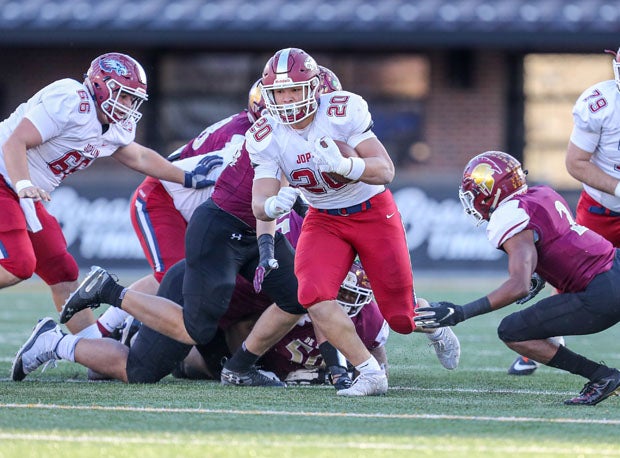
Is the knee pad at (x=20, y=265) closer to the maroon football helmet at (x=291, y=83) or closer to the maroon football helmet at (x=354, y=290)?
the maroon football helmet at (x=291, y=83)

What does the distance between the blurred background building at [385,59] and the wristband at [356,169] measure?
8.99 metres

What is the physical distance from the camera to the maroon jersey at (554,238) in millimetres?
5438

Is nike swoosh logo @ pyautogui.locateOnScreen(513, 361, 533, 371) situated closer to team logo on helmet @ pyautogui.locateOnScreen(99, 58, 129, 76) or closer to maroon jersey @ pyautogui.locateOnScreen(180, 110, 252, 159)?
maroon jersey @ pyautogui.locateOnScreen(180, 110, 252, 159)

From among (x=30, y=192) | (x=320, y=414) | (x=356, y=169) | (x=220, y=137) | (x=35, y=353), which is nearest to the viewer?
(x=320, y=414)

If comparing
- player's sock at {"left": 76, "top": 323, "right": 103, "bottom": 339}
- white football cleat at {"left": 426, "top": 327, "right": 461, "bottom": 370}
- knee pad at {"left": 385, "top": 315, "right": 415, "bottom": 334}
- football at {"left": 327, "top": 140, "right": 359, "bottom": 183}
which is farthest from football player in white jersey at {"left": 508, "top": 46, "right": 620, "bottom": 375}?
player's sock at {"left": 76, "top": 323, "right": 103, "bottom": 339}

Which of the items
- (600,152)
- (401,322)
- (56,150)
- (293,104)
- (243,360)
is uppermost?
(293,104)

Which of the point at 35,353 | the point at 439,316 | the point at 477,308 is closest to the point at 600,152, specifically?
the point at 477,308

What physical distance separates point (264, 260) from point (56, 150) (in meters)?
1.41

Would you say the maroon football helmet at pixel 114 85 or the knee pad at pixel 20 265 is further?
the maroon football helmet at pixel 114 85

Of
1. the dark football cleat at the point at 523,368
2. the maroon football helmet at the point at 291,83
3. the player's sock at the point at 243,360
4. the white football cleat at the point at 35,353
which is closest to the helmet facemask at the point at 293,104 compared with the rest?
the maroon football helmet at the point at 291,83

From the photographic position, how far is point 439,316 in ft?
17.3

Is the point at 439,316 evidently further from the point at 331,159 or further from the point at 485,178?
the point at 331,159

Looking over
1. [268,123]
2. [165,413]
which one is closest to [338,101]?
[268,123]

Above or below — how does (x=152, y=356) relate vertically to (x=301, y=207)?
below
